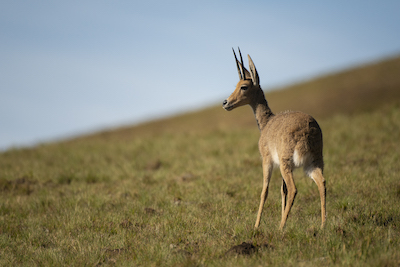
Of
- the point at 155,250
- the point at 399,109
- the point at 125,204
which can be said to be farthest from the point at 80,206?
the point at 399,109

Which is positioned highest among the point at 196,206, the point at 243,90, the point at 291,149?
the point at 243,90

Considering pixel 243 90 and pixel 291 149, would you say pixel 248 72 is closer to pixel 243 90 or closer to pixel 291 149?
pixel 243 90

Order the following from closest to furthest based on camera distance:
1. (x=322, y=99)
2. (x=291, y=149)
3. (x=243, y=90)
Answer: (x=291, y=149) < (x=243, y=90) < (x=322, y=99)

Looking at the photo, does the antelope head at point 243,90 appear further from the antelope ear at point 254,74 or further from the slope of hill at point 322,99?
the slope of hill at point 322,99

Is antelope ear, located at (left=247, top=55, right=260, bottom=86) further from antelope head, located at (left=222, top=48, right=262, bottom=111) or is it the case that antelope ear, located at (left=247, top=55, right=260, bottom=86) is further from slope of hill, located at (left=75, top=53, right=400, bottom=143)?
slope of hill, located at (left=75, top=53, right=400, bottom=143)

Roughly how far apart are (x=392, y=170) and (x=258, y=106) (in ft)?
14.9

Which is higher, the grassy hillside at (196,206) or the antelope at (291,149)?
the antelope at (291,149)

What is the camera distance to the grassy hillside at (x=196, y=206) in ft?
16.4

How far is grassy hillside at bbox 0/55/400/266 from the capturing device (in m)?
4.98

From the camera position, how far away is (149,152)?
52.5 ft

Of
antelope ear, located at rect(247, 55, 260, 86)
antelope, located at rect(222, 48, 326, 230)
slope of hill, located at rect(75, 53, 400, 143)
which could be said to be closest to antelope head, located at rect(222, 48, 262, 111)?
antelope ear, located at rect(247, 55, 260, 86)

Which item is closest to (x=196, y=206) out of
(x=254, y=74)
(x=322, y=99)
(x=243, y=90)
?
(x=243, y=90)

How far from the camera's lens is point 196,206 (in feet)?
25.0

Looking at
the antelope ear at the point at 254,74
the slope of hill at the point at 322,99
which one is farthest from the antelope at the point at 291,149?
the slope of hill at the point at 322,99
